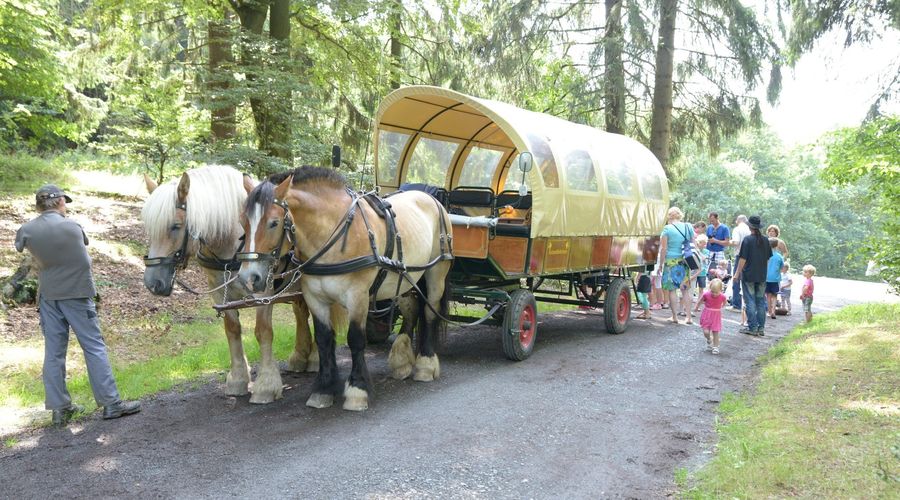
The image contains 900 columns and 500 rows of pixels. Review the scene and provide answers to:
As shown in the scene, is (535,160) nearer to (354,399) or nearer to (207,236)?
(354,399)

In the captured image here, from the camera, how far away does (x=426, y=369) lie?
6414mm

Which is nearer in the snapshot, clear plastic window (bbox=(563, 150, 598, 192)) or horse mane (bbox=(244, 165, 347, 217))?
horse mane (bbox=(244, 165, 347, 217))

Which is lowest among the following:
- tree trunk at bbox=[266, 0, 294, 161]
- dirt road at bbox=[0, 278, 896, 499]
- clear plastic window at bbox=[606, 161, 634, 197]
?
dirt road at bbox=[0, 278, 896, 499]

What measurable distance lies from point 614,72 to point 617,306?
697 cm

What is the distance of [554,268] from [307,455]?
421cm

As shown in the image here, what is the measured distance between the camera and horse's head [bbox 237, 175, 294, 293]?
14.9 ft

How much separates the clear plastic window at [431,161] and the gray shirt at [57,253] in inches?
180

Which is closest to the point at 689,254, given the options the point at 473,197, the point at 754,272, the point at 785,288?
the point at 754,272

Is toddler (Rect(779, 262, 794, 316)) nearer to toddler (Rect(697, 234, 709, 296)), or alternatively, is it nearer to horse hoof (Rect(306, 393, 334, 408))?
toddler (Rect(697, 234, 709, 296))

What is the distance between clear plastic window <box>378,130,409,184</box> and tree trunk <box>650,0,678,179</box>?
753cm

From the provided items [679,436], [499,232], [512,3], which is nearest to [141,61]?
[512,3]

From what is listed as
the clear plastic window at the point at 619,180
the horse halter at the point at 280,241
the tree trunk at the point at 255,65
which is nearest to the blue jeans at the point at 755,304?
the clear plastic window at the point at 619,180

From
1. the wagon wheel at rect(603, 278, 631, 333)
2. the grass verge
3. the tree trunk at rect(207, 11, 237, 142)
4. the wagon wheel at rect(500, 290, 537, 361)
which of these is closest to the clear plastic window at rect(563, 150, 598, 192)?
the wagon wheel at rect(500, 290, 537, 361)

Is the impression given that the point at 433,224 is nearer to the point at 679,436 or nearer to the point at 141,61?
→ the point at 679,436
